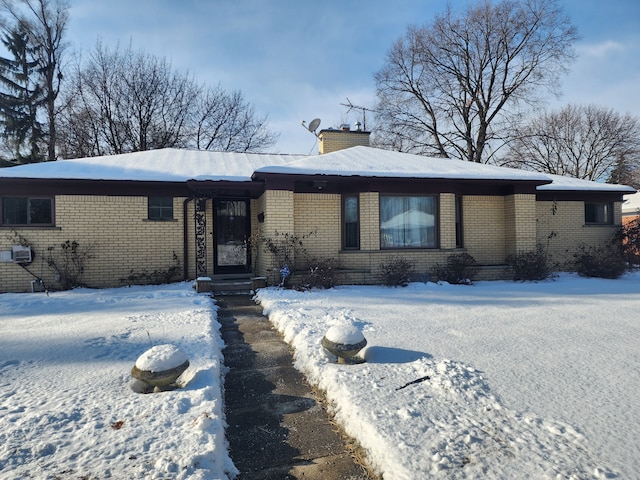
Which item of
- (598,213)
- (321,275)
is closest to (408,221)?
(321,275)

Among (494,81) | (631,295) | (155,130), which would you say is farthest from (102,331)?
(494,81)

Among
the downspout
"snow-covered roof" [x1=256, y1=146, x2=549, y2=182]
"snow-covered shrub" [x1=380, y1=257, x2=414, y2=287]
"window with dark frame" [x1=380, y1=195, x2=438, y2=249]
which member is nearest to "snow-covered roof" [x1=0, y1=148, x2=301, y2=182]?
the downspout

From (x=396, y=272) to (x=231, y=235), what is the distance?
461 cm

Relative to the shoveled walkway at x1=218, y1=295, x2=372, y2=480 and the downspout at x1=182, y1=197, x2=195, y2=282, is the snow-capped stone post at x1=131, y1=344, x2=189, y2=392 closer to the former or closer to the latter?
the shoveled walkway at x1=218, y1=295, x2=372, y2=480

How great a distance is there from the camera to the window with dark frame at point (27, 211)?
30.9 ft

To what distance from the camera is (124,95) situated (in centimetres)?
2303

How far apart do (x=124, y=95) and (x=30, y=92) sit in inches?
180

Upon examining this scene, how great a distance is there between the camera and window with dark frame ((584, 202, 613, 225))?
12632mm

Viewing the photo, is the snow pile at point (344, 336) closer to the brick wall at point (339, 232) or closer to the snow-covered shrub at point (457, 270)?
the brick wall at point (339, 232)

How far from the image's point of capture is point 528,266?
10.2 m

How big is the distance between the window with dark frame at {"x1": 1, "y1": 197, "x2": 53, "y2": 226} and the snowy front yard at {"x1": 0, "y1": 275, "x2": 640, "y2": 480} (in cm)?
410

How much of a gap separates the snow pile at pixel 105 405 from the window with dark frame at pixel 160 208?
470cm

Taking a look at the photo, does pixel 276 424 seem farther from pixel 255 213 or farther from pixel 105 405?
pixel 255 213

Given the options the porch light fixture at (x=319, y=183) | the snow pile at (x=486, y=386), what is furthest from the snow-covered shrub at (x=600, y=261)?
the porch light fixture at (x=319, y=183)
